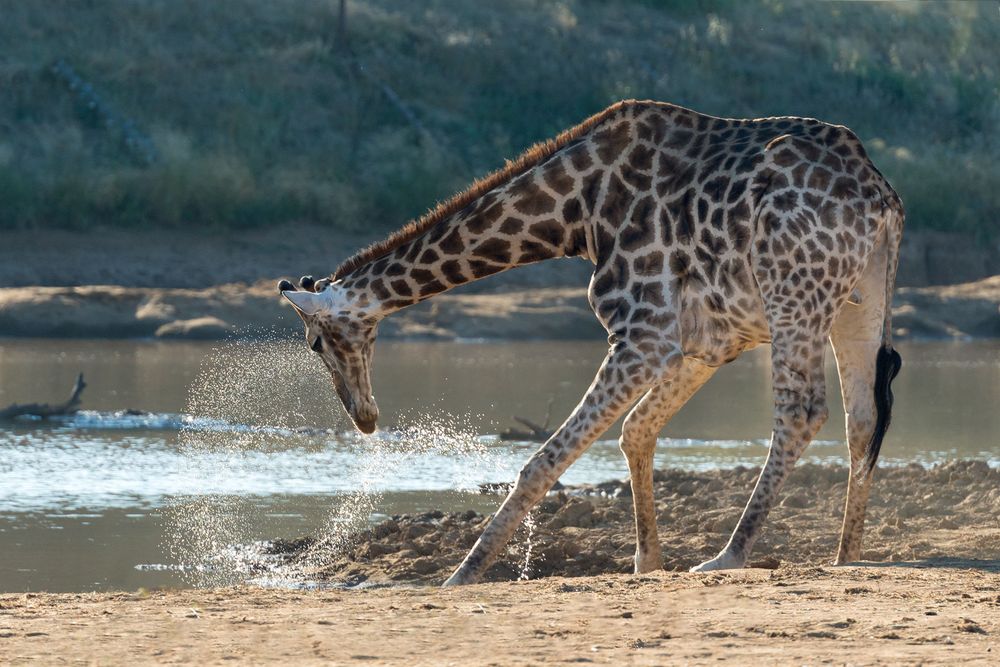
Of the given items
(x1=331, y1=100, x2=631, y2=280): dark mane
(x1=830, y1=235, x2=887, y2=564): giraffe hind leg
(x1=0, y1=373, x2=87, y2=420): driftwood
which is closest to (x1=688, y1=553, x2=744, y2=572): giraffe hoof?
(x1=830, y1=235, x2=887, y2=564): giraffe hind leg

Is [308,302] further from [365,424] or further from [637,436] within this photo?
[637,436]

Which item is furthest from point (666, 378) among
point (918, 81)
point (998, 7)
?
point (998, 7)

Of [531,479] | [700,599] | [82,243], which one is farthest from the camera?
[82,243]

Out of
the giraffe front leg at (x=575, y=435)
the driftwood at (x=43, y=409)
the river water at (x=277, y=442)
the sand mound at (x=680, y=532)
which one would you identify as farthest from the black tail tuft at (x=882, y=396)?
the driftwood at (x=43, y=409)

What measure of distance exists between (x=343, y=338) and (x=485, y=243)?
2.72ft

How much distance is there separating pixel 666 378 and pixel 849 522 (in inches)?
43.4

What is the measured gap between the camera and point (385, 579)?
8961 mm

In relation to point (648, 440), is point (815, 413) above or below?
above

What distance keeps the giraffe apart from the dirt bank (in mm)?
17112

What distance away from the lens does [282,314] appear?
2672 cm

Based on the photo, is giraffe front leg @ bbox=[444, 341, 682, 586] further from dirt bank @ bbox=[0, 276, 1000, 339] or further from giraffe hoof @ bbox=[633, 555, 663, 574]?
dirt bank @ bbox=[0, 276, 1000, 339]

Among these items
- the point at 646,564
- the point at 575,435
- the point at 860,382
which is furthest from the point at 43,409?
the point at 860,382

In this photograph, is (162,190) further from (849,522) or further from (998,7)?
(998,7)

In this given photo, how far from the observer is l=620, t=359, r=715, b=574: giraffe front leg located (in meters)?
8.40
